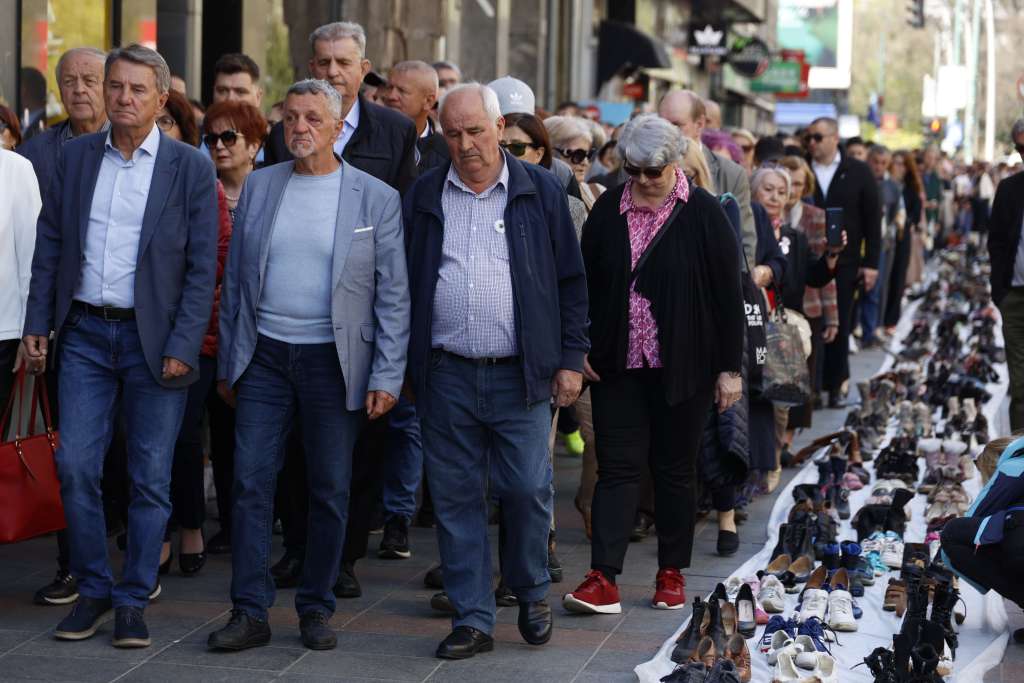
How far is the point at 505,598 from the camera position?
7.34 m

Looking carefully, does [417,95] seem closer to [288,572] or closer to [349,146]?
[349,146]

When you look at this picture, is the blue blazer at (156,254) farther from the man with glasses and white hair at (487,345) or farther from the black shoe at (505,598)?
the black shoe at (505,598)

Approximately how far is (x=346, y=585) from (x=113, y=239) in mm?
1812

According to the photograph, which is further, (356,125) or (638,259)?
(356,125)

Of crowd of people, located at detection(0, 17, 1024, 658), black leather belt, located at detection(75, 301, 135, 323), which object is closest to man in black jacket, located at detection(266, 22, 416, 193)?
crowd of people, located at detection(0, 17, 1024, 658)

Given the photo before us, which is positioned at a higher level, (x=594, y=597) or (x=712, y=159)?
(x=712, y=159)

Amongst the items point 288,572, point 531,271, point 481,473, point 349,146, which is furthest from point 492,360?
point 288,572

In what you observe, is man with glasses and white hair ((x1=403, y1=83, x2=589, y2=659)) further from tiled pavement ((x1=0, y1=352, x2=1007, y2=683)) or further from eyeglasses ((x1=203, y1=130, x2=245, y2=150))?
eyeglasses ((x1=203, y1=130, x2=245, y2=150))

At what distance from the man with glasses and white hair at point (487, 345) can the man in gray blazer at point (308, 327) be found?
15 centimetres

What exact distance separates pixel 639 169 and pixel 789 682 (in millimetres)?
2138

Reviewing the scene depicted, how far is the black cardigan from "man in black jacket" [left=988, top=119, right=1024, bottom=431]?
3.27 meters

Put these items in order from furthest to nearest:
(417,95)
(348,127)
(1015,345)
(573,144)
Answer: (1015,345) → (573,144) → (417,95) → (348,127)

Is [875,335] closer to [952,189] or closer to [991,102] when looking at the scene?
[952,189]

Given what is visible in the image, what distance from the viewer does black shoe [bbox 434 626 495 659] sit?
6.43m
